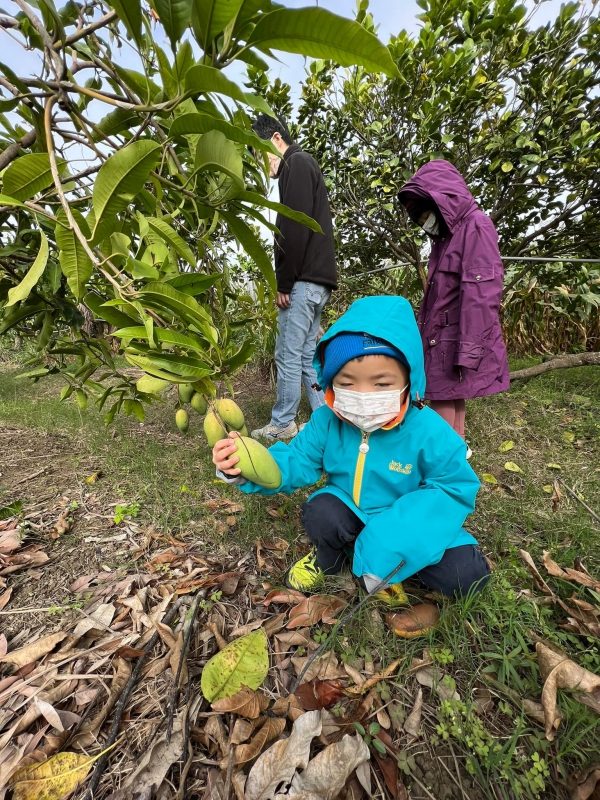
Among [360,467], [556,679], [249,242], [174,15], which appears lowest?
[556,679]

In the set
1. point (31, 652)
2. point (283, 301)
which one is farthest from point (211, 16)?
point (283, 301)

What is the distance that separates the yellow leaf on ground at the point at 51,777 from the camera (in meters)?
0.76

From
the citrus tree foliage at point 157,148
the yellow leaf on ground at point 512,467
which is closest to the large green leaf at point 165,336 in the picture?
the citrus tree foliage at point 157,148

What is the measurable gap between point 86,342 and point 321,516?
0.94 meters

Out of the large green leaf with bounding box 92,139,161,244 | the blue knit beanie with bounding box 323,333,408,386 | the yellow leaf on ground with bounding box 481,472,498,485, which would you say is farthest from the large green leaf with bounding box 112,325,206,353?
the yellow leaf on ground with bounding box 481,472,498,485

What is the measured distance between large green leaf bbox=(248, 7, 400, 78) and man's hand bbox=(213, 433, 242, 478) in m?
0.67

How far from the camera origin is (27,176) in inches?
24.6

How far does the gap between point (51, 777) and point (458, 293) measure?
2.22 meters

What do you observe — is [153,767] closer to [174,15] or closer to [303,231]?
[174,15]

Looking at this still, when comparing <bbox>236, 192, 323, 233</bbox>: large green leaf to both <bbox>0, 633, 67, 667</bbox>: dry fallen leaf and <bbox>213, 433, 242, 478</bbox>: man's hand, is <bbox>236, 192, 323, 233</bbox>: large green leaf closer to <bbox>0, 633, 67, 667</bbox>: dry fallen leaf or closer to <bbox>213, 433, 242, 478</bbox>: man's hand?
<bbox>213, 433, 242, 478</bbox>: man's hand

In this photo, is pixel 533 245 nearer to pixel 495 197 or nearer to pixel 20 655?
pixel 495 197

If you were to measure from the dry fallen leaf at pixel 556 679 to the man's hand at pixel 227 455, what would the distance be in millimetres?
880

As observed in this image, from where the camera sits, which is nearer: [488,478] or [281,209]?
[281,209]

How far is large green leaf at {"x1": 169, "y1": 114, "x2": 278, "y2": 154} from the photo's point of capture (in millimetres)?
551
